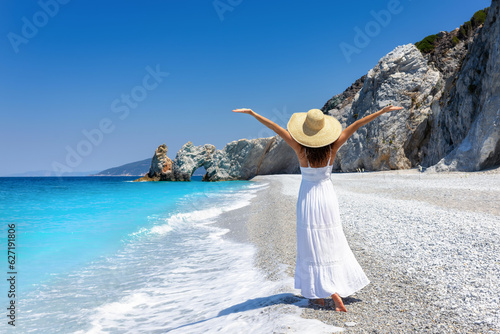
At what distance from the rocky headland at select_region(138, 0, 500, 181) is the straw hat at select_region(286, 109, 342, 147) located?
18654mm

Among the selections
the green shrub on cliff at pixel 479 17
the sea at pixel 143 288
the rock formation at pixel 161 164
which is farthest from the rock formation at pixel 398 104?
the rock formation at pixel 161 164

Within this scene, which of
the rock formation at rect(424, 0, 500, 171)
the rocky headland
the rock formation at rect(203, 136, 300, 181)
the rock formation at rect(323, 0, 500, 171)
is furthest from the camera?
the rock formation at rect(203, 136, 300, 181)

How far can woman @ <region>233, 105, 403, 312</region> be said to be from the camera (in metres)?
3.21

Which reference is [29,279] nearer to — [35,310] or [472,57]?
[35,310]

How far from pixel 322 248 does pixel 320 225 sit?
0.82 ft

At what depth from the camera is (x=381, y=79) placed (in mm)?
35562

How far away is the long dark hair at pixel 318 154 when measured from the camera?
3234mm

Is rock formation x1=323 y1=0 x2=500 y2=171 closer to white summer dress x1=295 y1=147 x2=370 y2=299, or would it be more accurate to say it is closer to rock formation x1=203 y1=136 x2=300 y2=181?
rock formation x1=203 y1=136 x2=300 y2=181

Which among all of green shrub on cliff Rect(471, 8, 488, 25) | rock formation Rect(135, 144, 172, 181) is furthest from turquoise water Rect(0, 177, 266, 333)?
rock formation Rect(135, 144, 172, 181)

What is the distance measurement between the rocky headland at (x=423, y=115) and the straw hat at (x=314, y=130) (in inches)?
734

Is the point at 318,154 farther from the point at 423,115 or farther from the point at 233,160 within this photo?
the point at 233,160

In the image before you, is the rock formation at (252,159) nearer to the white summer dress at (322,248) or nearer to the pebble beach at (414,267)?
the pebble beach at (414,267)

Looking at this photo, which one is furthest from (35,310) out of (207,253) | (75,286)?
(207,253)

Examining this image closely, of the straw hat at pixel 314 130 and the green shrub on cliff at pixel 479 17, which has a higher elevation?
the green shrub on cliff at pixel 479 17
